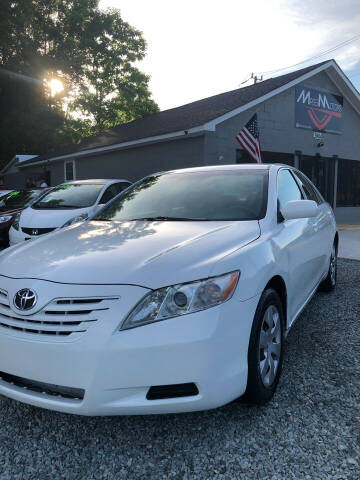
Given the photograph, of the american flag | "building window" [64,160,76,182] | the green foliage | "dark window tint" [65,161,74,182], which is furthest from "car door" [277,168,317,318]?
the green foliage

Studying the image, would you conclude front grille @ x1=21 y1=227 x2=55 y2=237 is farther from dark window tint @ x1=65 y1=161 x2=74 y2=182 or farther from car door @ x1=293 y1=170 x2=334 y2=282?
dark window tint @ x1=65 y1=161 x2=74 y2=182

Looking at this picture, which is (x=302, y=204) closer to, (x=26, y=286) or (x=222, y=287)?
(x=222, y=287)

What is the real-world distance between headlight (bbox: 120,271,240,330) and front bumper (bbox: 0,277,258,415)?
0.03 meters

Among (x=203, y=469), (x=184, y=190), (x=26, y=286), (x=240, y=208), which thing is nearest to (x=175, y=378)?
(x=203, y=469)

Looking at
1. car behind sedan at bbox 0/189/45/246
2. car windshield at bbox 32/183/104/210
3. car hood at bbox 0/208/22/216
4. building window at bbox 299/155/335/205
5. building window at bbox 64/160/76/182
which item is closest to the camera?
car windshield at bbox 32/183/104/210

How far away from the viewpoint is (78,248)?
8.30 feet

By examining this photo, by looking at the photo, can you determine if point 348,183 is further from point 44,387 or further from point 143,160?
point 44,387

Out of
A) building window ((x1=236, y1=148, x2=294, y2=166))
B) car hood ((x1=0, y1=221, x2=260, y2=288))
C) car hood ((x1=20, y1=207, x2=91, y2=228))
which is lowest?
car hood ((x1=20, y1=207, x2=91, y2=228))

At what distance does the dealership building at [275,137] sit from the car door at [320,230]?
21.0 ft

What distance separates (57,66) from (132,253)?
31778mm

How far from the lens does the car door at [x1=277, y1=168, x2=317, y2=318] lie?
9.71ft

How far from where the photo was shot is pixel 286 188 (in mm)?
3584

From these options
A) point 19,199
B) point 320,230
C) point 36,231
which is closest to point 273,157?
point 19,199

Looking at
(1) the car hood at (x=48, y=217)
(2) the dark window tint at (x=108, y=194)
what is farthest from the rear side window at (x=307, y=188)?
(2) the dark window tint at (x=108, y=194)
